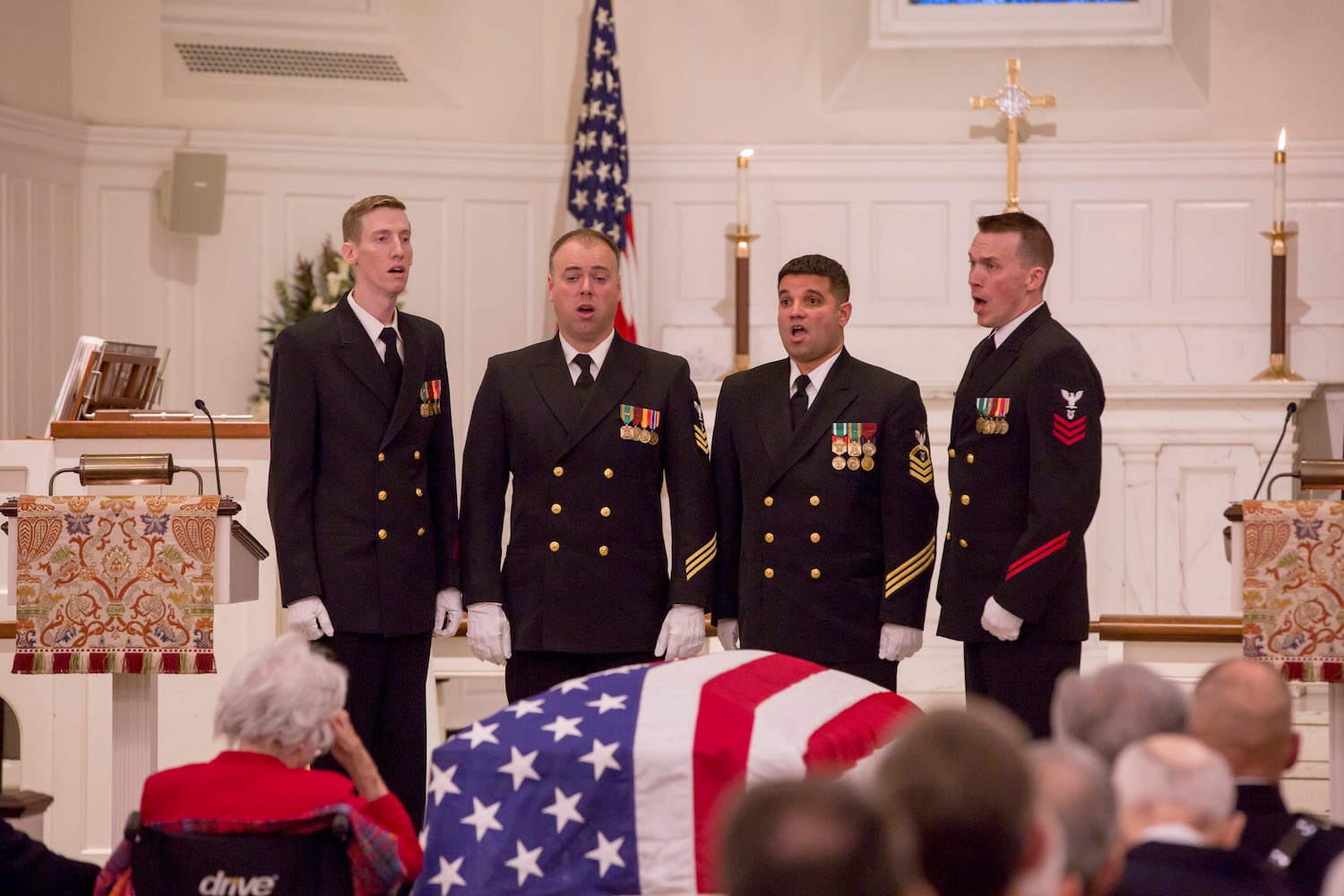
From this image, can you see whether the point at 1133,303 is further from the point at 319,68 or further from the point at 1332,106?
the point at 319,68

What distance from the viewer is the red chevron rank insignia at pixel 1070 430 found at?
3.71 metres

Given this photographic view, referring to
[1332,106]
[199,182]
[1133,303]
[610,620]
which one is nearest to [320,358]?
[610,620]

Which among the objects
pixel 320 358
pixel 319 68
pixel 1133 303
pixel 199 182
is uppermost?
pixel 319 68

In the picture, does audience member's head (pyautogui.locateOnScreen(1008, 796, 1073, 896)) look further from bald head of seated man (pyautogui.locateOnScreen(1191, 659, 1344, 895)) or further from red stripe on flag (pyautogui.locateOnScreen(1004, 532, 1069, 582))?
red stripe on flag (pyautogui.locateOnScreen(1004, 532, 1069, 582))

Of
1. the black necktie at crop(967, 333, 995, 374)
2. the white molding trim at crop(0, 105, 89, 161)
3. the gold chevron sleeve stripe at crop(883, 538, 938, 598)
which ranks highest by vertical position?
the white molding trim at crop(0, 105, 89, 161)

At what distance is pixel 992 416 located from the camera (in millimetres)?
3834

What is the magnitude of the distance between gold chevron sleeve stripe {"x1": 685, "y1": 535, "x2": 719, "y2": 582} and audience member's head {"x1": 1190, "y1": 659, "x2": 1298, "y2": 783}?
165 centimetres

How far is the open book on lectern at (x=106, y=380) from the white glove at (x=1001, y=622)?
9.73 ft

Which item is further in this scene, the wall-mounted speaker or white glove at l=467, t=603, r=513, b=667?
the wall-mounted speaker

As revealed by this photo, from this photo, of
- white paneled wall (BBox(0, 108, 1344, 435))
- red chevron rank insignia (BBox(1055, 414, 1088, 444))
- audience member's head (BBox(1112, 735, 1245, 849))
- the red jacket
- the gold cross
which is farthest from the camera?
white paneled wall (BBox(0, 108, 1344, 435))

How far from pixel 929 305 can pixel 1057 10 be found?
1.65 metres

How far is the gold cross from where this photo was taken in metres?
7.36

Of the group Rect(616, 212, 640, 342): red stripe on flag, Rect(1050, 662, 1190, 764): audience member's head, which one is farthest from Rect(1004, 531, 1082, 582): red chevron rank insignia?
Rect(616, 212, 640, 342): red stripe on flag

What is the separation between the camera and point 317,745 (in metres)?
2.54
